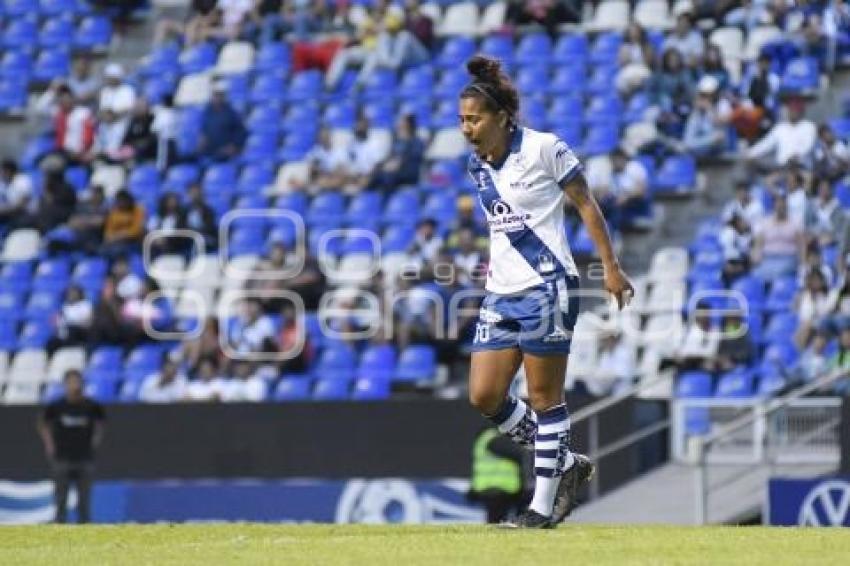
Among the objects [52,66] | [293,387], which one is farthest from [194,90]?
[293,387]

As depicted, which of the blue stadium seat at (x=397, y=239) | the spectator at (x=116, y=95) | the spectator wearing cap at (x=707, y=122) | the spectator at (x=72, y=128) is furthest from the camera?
the spectator at (x=116, y=95)

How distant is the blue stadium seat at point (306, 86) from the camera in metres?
27.9

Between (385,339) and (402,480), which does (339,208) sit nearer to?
(385,339)

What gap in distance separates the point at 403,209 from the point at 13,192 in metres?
5.59

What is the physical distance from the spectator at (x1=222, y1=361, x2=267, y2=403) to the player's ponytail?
1200 cm

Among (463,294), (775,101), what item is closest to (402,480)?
(463,294)

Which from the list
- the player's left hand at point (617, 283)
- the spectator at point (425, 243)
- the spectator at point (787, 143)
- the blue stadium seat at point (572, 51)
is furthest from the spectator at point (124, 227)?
the player's left hand at point (617, 283)

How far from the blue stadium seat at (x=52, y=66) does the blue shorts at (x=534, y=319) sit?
19.3m

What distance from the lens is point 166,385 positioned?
24.2 metres

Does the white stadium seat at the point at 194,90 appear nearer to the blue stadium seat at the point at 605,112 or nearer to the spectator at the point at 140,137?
the spectator at the point at 140,137

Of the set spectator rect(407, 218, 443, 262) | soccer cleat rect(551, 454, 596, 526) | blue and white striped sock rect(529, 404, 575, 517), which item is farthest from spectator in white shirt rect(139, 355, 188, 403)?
blue and white striped sock rect(529, 404, 575, 517)

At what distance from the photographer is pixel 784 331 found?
21.9 metres

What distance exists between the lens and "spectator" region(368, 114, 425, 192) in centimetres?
2570

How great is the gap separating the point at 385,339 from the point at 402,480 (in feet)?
7.33
